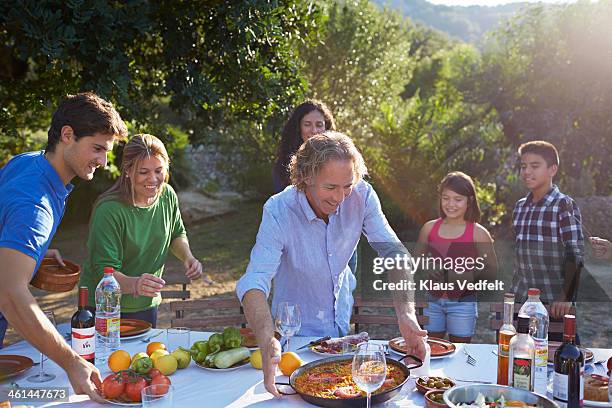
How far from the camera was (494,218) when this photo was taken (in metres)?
Result: 11.2

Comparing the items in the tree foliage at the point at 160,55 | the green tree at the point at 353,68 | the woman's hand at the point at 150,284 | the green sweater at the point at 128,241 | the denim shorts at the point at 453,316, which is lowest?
the denim shorts at the point at 453,316

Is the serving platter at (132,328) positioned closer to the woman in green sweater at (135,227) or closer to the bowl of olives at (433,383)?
the woman in green sweater at (135,227)

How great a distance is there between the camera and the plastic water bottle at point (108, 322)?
2.90 m

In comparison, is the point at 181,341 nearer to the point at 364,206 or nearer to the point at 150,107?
the point at 364,206

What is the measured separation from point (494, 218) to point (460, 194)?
6.70 metres

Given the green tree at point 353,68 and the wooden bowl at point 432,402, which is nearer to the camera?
the wooden bowl at point 432,402

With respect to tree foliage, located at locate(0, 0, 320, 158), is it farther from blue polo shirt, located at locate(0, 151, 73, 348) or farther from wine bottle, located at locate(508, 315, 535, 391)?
wine bottle, located at locate(508, 315, 535, 391)

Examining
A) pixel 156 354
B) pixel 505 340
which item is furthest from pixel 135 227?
pixel 505 340

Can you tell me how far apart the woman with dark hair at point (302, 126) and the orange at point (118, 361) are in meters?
2.40

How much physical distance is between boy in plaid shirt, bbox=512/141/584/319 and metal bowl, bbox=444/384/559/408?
2139mm

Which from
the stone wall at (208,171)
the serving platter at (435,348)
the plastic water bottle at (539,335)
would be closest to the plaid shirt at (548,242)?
the serving platter at (435,348)

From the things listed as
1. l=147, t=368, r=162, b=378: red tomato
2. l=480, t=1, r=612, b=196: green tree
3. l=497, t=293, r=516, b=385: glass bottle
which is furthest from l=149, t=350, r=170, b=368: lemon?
l=480, t=1, r=612, b=196: green tree

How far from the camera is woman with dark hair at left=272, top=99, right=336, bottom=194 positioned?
15.8 ft

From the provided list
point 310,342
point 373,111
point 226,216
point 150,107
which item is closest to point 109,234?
point 310,342
